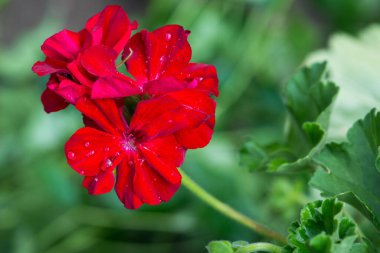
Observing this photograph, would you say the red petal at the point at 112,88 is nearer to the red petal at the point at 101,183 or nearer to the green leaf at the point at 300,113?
the red petal at the point at 101,183

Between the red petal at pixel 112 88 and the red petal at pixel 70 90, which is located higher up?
the red petal at pixel 112 88

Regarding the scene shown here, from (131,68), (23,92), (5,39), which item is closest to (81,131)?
(131,68)

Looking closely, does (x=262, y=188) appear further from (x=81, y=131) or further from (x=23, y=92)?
(x=81, y=131)

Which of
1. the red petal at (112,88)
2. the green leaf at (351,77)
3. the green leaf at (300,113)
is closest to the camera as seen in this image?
the red petal at (112,88)

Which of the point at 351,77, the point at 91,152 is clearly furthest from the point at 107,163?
the point at 351,77

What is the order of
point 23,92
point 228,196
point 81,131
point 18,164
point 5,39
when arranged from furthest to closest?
point 5,39
point 23,92
point 18,164
point 228,196
point 81,131

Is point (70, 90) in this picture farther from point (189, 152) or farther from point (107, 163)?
point (189, 152)

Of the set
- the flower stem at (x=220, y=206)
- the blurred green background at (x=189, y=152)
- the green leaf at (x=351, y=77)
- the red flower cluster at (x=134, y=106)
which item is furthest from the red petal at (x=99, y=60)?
the blurred green background at (x=189, y=152)
